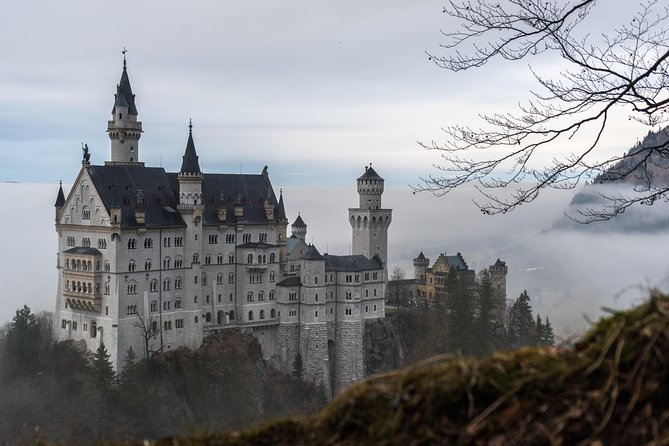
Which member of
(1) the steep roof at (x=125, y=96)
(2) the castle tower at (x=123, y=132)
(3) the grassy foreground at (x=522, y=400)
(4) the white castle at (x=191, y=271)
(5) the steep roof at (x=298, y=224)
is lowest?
(3) the grassy foreground at (x=522, y=400)

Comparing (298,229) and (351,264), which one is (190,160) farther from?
(298,229)

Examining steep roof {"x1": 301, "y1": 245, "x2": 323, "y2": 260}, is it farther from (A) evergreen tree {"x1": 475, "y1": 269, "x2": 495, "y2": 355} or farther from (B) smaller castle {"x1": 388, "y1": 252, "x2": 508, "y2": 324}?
(B) smaller castle {"x1": 388, "y1": 252, "x2": 508, "y2": 324}

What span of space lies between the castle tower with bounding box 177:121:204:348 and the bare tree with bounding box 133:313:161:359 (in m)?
3.33

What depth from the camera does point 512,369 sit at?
572cm

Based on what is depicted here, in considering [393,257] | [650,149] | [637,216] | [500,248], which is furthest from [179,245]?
[500,248]

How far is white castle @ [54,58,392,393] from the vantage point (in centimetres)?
6331

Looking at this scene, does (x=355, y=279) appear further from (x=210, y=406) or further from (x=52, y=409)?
(x=52, y=409)

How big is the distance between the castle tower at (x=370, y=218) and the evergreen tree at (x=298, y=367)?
25679 mm

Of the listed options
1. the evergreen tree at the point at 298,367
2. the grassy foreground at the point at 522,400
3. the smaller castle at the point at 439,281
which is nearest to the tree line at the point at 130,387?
the evergreen tree at the point at 298,367

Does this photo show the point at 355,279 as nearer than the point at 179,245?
No

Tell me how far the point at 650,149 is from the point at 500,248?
505ft

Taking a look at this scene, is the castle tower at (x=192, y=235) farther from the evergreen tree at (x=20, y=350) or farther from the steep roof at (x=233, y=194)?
the evergreen tree at (x=20, y=350)

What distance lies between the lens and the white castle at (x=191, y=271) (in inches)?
2493

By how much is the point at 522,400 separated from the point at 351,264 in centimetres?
7297
